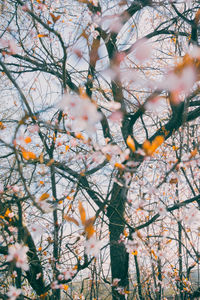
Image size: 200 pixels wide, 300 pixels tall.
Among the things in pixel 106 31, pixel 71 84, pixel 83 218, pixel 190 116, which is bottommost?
pixel 83 218

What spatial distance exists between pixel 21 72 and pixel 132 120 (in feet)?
6.52

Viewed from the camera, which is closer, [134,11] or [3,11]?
[3,11]

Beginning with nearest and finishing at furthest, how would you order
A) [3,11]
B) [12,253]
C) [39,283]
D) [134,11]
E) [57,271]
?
[12,253] < [57,271] < [39,283] < [3,11] < [134,11]

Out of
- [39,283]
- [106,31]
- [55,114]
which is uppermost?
[106,31]

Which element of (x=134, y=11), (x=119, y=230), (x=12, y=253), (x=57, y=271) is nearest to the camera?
(x=12, y=253)

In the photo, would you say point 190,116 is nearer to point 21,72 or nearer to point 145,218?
point 145,218

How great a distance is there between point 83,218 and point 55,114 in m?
2.78

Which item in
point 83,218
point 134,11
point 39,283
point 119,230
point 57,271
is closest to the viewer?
point 83,218

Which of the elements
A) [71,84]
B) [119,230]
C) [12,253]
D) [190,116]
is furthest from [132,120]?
[12,253]

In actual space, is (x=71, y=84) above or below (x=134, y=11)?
below

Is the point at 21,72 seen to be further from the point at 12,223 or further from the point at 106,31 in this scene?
the point at 12,223

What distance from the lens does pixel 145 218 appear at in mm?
4215

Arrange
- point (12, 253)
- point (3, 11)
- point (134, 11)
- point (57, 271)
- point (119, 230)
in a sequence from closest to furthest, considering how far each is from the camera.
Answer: point (12, 253), point (57, 271), point (3, 11), point (119, 230), point (134, 11)

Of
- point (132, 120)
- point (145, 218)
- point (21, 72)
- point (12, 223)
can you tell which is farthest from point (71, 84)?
point (145, 218)
